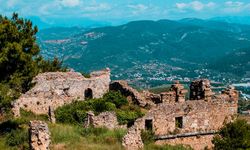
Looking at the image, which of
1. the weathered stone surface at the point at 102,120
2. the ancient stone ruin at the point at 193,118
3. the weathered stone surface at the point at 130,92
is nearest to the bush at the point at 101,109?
the weathered stone surface at the point at 130,92

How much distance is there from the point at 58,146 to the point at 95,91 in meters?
12.5

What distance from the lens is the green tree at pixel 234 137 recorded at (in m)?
24.7

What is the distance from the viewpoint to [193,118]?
2689 cm

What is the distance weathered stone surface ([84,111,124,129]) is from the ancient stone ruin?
145 centimetres

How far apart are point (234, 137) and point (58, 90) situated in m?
13.2

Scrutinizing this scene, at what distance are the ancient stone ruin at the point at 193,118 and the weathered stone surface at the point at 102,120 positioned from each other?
4.76 ft

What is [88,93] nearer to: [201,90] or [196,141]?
[201,90]

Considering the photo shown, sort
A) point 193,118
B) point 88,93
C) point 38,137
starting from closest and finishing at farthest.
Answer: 1. point 38,137
2. point 193,118
3. point 88,93

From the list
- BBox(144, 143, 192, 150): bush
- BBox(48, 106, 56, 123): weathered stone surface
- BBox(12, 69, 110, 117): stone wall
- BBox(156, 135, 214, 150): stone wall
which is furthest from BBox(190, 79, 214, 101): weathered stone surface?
BBox(48, 106, 56, 123): weathered stone surface

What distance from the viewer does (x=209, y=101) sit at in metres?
27.6

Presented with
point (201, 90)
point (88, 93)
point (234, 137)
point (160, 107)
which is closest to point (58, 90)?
point (88, 93)

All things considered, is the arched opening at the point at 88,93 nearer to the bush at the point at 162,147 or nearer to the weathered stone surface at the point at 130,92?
the weathered stone surface at the point at 130,92

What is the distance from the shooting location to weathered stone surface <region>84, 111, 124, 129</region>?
25.1m

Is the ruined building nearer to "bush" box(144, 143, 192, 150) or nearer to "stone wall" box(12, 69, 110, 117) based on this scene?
"stone wall" box(12, 69, 110, 117)
